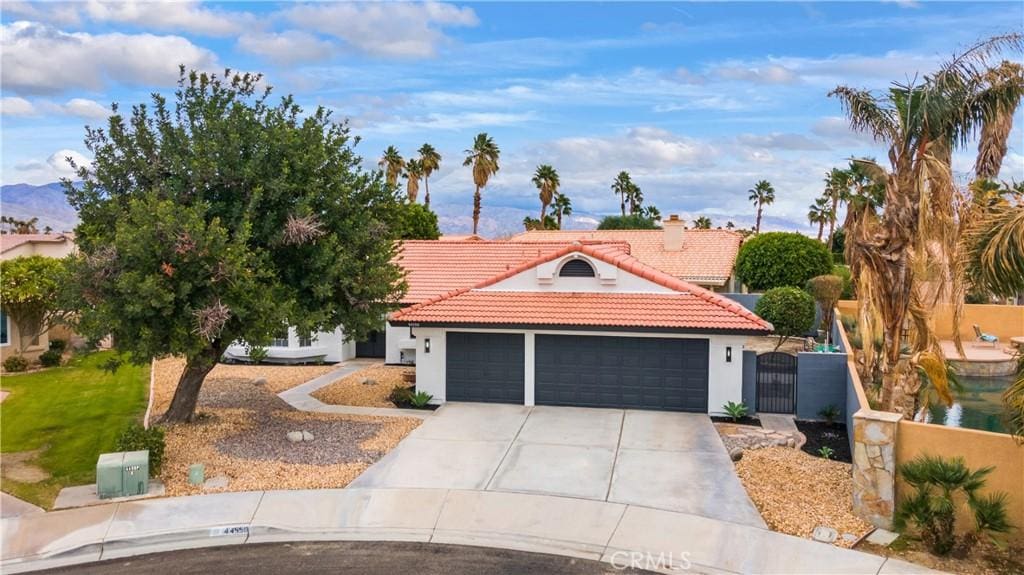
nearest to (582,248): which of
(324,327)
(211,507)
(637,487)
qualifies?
(324,327)

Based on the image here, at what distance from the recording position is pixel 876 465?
11.9m

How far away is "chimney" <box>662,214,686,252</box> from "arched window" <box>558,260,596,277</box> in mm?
20363

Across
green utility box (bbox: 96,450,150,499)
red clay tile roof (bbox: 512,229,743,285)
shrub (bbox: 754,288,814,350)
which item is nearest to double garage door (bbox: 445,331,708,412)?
shrub (bbox: 754,288,814,350)

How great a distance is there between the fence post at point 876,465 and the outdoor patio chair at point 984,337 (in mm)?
25778

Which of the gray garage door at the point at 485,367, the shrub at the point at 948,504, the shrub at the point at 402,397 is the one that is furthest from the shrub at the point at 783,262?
the shrub at the point at 948,504

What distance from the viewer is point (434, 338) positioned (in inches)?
819

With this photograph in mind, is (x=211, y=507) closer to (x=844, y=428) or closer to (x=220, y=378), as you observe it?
(x=220, y=378)

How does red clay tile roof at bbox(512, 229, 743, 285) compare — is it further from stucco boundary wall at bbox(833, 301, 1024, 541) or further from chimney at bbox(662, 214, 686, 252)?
stucco boundary wall at bbox(833, 301, 1024, 541)

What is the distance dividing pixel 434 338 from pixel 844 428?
1102cm

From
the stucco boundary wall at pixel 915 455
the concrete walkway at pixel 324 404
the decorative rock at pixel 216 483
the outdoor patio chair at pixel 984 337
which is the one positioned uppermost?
the stucco boundary wall at pixel 915 455

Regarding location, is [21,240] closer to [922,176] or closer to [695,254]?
[695,254]

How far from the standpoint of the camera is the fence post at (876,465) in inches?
466

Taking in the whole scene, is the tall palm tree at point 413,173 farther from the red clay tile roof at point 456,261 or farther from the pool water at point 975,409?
the pool water at point 975,409
